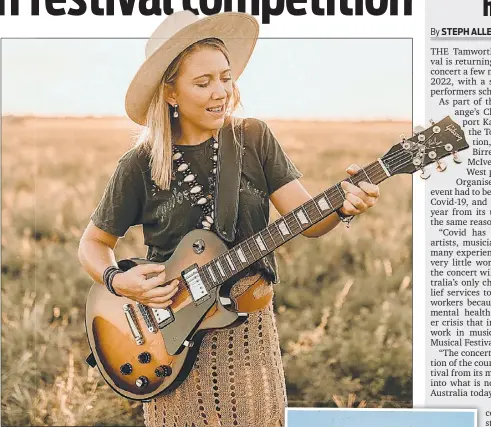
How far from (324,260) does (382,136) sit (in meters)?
0.48

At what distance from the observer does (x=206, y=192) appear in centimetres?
317

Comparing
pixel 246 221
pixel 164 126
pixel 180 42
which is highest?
pixel 180 42

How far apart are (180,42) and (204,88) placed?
0.55 ft

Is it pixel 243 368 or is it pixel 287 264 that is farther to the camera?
pixel 287 264

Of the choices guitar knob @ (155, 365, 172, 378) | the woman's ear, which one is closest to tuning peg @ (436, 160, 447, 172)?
the woman's ear

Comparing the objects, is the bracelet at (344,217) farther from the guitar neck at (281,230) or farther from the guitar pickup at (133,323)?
the guitar pickup at (133,323)

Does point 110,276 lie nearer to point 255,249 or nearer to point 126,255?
point 126,255

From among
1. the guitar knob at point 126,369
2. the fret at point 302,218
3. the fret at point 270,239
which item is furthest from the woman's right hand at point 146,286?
the fret at point 302,218

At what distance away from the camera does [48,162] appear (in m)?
3.41

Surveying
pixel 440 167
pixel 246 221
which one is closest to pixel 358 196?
pixel 440 167

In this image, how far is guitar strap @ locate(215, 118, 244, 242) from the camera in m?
3.13

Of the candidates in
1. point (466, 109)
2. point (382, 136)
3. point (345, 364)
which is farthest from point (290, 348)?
point (466, 109)

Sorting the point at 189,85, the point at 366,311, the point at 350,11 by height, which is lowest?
the point at 366,311

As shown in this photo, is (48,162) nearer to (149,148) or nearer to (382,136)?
(149,148)
